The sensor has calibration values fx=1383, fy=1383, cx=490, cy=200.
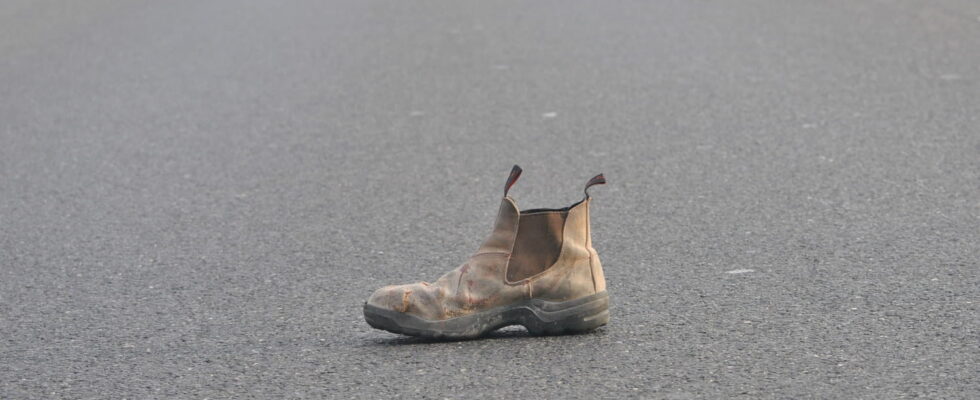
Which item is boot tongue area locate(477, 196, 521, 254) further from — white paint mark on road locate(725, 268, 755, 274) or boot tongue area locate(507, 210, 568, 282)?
white paint mark on road locate(725, 268, 755, 274)

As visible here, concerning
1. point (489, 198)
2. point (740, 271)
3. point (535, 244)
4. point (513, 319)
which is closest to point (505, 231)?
point (535, 244)

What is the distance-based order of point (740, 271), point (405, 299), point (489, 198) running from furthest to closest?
point (489, 198)
point (740, 271)
point (405, 299)

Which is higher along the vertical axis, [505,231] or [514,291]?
[505,231]

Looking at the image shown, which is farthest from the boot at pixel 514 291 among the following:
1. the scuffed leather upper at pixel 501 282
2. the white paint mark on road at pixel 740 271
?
the white paint mark on road at pixel 740 271

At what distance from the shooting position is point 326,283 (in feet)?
14.9

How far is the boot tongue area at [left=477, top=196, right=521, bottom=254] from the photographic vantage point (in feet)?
12.6

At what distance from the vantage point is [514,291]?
382cm

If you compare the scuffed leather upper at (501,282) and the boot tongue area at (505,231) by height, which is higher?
the boot tongue area at (505,231)

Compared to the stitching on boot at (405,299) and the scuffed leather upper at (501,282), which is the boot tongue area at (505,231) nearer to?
the scuffed leather upper at (501,282)

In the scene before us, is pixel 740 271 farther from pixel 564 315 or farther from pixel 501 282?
pixel 501 282

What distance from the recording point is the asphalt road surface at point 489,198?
3.60 m

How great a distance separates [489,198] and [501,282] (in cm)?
211

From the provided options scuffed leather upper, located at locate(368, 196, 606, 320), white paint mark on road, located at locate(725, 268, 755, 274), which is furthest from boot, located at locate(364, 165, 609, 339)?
white paint mark on road, located at locate(725, 268, 755, 274)

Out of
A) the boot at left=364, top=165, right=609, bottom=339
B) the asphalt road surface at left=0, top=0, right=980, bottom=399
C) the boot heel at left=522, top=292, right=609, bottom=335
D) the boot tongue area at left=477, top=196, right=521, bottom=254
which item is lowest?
the asphalt road surface at left=0, top=0, right=980, bottom=399
